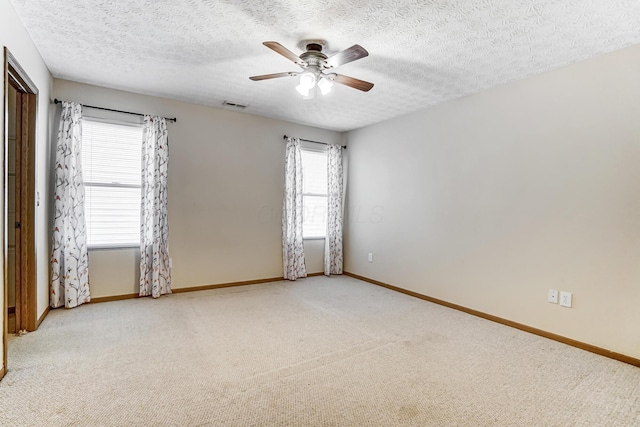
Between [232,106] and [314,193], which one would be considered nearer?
[232,106]

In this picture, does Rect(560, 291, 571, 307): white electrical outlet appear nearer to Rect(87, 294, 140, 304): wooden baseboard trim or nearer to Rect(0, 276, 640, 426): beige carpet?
Rect(0, 276, 640, 426): beige carpet

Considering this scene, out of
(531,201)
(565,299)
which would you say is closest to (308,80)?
(531,201)

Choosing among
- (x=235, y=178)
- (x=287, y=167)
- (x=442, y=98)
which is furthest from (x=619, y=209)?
(x=235, y=178)

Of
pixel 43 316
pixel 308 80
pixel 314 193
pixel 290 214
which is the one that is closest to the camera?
pixel 308 80

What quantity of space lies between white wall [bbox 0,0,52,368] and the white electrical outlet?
4293 mm

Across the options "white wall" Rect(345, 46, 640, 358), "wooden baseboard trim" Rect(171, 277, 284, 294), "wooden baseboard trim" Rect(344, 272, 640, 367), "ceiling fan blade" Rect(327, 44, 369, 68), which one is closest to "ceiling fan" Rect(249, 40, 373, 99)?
"ceiling fan blade" Rect(327, 44, 369, 68)

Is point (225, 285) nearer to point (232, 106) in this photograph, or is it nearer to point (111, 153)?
point (111, 153)

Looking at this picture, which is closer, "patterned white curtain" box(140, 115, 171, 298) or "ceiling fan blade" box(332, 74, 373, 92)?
"ceiling fan blade" box(332, 74, 373, 92)

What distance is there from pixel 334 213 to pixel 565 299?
3341 millimetres

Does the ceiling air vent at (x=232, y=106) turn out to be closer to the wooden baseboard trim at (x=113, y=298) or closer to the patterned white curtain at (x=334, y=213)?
the patterned white curtain at (x=334, y=213)

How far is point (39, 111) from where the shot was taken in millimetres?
3066

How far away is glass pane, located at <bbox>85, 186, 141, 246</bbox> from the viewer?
3.86 m

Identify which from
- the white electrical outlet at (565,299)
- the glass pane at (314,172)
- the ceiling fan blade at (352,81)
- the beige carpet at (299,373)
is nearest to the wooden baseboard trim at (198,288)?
the beige carpet at (299,373)

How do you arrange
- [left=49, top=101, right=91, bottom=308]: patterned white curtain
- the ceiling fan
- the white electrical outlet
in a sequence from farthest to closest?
[left=49, top=101, right=91, bottom=308]: patterned white curtain, the white electrical outlet, the ceiling fan
